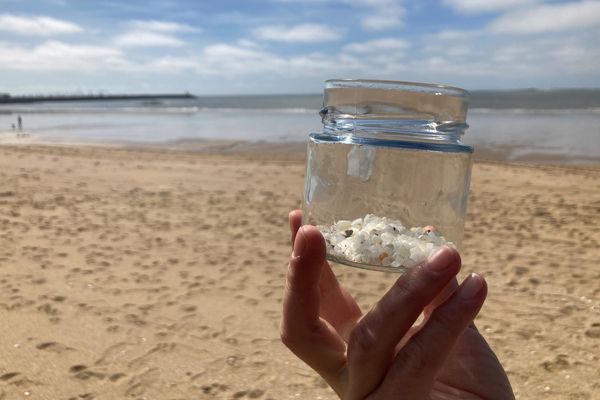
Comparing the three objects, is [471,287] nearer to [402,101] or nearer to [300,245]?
[300,245]

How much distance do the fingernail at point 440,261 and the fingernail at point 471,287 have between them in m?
0.11

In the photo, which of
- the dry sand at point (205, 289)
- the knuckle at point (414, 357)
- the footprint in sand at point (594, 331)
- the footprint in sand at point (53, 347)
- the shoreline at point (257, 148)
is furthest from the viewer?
the shoreline at point (257, 148)

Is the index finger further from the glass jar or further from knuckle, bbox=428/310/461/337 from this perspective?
knuckle, bbox=428/310/461/337

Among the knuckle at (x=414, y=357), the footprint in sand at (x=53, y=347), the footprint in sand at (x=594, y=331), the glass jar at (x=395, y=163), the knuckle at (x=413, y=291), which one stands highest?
the glass jar at (x=395, y=163)

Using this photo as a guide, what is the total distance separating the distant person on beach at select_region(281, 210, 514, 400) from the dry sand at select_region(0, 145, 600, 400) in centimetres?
246

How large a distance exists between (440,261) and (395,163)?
1.50 ft

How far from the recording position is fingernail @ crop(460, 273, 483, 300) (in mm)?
1288

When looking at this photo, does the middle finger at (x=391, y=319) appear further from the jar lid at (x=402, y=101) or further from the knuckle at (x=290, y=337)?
the jar lid at (x=402, y=101)

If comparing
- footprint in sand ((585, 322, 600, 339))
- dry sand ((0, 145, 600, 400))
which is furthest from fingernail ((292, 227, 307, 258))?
footprint in sand ((585, 322, 600, 339))

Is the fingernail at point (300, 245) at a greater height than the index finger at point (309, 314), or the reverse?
the fingernail at point (300, 245)

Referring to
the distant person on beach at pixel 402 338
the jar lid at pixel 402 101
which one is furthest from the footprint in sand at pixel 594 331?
the jar lid at pixel 402 101

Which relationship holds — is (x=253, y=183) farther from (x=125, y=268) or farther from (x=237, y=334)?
(x=237, y=334)

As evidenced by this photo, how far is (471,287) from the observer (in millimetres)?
1296

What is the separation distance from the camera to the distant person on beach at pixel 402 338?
1.28m
